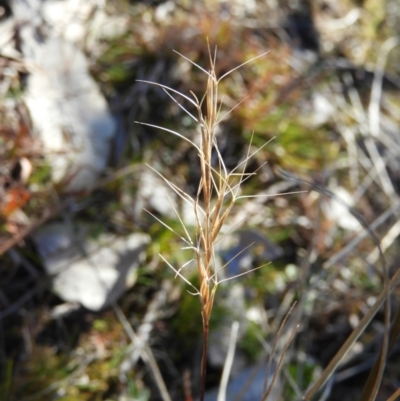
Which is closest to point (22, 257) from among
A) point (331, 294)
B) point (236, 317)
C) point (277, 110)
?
point (236, 317)

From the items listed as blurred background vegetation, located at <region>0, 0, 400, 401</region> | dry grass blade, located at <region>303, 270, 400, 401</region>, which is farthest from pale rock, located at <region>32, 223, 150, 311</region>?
dry grass blade, located at <region>303, 270, 400, 401</region>

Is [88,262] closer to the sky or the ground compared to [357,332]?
closer to the ground

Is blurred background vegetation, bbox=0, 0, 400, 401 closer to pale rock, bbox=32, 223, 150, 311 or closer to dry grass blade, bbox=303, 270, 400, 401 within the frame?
pale rock, bbox=32, 223, 150, 311

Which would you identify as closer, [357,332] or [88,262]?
[357,332]

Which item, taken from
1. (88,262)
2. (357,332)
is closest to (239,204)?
(88,262)

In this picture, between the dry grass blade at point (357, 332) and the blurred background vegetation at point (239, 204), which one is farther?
the blurred background vegetation at point (239, 204)

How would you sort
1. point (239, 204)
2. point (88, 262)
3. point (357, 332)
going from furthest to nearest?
point (239, 204), point (88, 262), point (357, 332)

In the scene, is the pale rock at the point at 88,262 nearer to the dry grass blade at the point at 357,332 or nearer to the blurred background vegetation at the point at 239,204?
the blurred background vegetation at the point at 239,204

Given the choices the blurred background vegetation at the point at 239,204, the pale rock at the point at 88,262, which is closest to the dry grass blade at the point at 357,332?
the blurred background vegetation at the point at 239,204

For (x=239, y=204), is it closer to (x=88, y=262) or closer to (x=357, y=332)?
(x=88, y=262)
